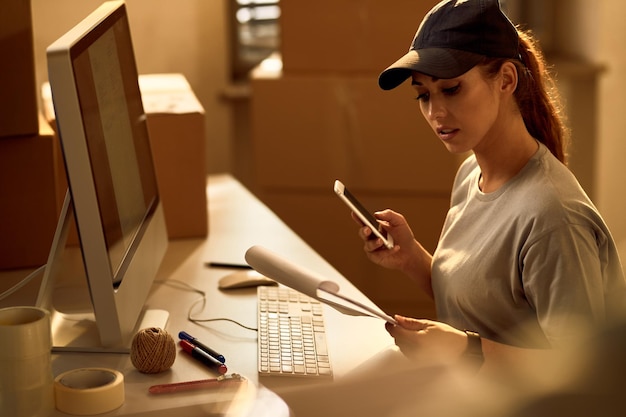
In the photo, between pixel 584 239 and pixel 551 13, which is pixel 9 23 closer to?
pixel 584 239

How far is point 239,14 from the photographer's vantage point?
334 centimetres

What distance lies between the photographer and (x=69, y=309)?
1.47 m

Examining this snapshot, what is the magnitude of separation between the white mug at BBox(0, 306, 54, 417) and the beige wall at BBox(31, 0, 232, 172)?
6.50ft

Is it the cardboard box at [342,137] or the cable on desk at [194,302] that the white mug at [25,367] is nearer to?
the cable on desk at [194,302]

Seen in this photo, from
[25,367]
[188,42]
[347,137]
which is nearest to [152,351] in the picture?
[25,367]

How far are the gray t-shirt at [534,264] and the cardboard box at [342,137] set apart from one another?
1.11 meters

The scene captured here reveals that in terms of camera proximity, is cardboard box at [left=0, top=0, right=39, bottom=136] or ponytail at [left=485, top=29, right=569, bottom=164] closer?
ponytail at [left=485, top=29, right=569, bottom=164]

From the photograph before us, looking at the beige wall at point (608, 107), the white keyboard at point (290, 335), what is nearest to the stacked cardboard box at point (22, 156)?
the white keyboard at point (290, 335)

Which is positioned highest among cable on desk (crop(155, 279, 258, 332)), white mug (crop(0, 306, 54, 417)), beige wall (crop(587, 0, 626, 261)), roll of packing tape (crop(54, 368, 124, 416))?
white mug (crop(0, 306, 54, 417))

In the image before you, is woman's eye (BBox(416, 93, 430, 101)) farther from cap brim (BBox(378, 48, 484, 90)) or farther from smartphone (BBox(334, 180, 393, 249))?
smartphone (BBox(334, 180, 393, 249))

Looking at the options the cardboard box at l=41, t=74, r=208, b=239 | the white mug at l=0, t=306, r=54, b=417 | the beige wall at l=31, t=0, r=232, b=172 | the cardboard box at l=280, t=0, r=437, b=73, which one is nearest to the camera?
the white mug at l=0, t=306, r=54, b=417

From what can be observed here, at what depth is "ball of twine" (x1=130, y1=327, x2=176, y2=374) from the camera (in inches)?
47.6

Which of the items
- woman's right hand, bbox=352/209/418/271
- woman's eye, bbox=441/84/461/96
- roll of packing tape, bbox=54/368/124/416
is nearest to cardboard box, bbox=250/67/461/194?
woman's right hand, bbox=352/209/418/271

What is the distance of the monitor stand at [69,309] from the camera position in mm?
1291
